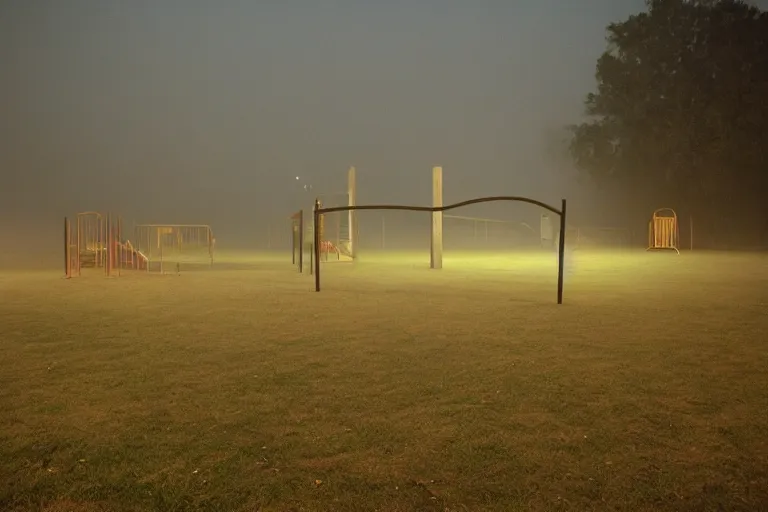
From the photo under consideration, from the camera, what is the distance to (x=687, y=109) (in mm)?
33281

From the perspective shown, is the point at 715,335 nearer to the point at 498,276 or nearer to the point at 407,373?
the point at 407,373

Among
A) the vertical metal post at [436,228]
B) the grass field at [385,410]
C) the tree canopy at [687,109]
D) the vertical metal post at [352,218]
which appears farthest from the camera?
the tree canopy at [687,109]

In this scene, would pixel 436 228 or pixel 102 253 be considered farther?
pixel 436 228

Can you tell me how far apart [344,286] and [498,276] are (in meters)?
4.34

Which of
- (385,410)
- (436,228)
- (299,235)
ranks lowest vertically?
(385,410)

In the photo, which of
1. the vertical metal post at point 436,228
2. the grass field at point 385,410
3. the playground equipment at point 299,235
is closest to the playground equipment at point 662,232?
the vertical metal post at point 436,228

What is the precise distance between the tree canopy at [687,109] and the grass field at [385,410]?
28037 millimetres

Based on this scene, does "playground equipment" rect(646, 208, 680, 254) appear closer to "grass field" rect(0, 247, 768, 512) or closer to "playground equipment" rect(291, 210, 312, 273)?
"playground equipment" rect(291, 210, 312, 273)

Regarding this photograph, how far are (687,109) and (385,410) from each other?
35.0 m

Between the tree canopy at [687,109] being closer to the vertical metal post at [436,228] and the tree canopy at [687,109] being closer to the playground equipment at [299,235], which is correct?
the vertical metal post at [436,228]

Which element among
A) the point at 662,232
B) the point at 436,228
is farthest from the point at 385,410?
the point at 662,232

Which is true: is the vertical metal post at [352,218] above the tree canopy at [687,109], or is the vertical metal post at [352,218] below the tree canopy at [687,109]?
below

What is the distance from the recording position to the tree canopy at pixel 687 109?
1243 inches

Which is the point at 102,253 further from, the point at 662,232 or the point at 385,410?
the point at 662,232
